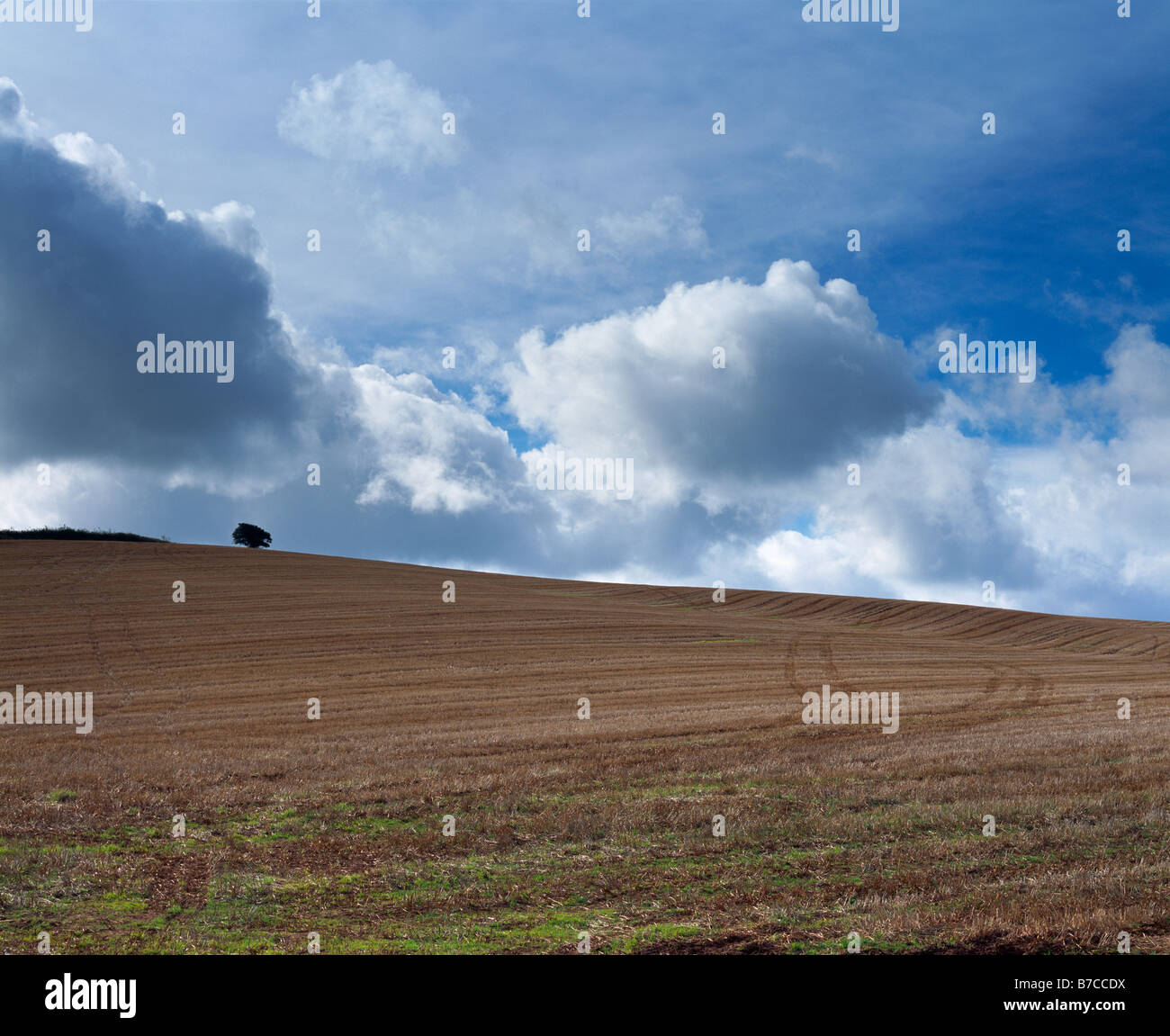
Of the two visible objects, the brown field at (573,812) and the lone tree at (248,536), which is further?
the lone tree at (248,536)

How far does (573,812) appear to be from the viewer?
13734mm

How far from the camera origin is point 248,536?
11825cm

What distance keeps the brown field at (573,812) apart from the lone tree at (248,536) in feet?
265

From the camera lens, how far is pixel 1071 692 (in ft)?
111

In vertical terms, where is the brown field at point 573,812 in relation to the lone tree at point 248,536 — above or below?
below

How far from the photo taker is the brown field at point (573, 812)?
351 inches

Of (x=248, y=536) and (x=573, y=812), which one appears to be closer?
(x=573, y=812)

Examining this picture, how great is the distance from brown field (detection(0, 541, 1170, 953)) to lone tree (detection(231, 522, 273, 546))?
8068cm

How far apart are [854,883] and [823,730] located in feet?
42.7

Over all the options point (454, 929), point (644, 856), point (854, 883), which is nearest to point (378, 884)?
point (454, 929)

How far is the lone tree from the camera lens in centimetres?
11812

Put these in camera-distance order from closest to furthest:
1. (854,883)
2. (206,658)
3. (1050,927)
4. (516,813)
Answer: (1050,927), (854,883), (516,813), (206,658)

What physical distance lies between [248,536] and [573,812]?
115 meters
